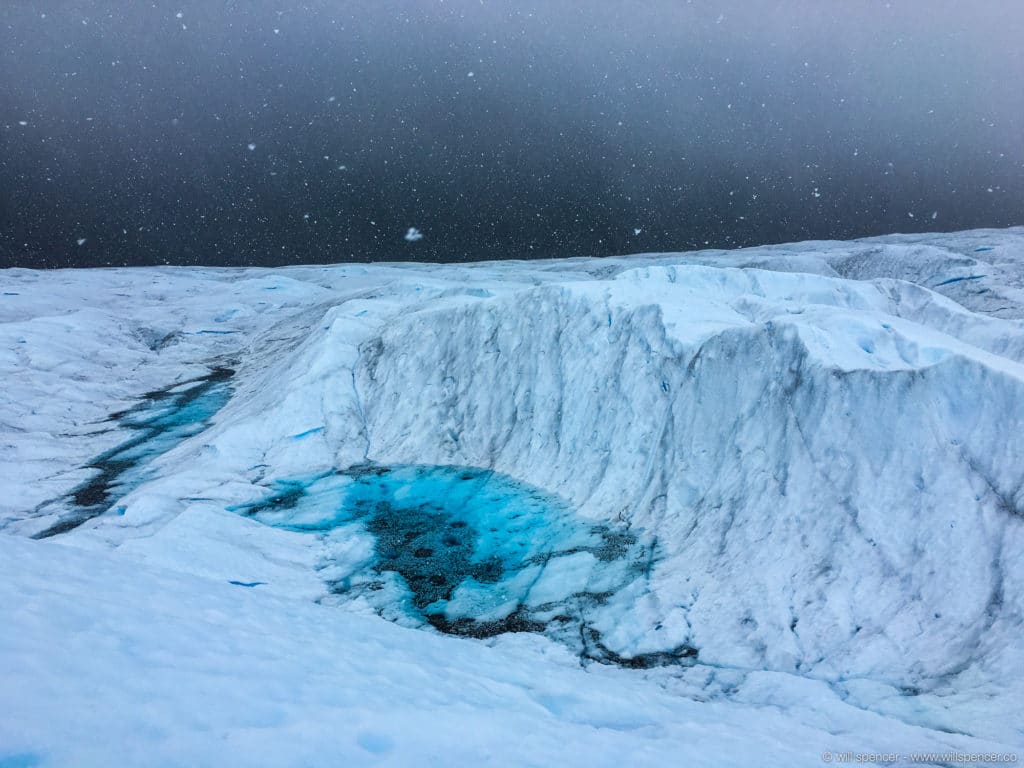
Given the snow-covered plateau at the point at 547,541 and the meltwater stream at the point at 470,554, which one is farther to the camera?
the meltwater stream at the point at 470,554

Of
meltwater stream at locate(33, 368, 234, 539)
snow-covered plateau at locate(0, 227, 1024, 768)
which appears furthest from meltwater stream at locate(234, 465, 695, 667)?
meltwater stream at locate(33, 368, 234, 539)

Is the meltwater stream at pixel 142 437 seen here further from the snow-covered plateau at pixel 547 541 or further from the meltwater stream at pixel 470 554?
the meltwater stream at pixel 470 554

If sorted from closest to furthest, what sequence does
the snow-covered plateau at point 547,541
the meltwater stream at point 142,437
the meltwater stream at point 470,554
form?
the snow-covered plateau at point 547,541
the meltwater stream at point 470,554
the meltwater stream at point 142,437

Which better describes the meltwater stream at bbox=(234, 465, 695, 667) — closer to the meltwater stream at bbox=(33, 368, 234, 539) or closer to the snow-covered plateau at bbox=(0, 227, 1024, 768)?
the snow-covered plateau at bbox=(0, 227, 1024, 768)

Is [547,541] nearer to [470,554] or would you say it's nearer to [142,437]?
[470,554]

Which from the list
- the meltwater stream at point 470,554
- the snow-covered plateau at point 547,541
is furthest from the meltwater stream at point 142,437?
the meltwater stream at point 470,554

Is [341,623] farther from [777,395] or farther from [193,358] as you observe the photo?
[193,358]


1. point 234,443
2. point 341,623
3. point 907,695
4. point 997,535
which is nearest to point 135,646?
point 341,623
